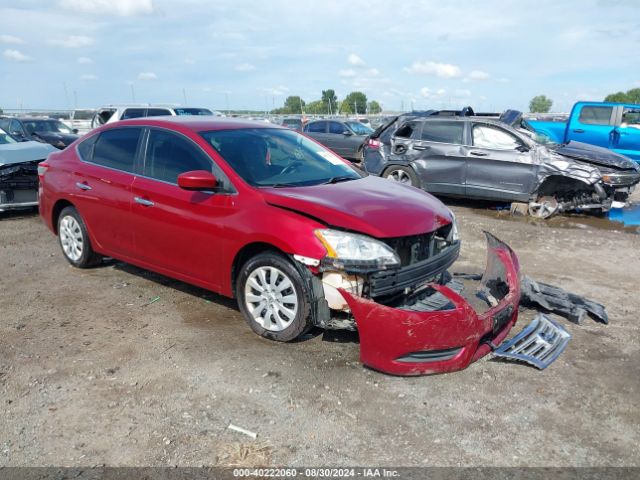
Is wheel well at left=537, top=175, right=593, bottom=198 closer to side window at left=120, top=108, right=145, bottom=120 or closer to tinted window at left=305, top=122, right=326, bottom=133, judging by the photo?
Answer: side window at left=120, top=108, right=145, bottom=120

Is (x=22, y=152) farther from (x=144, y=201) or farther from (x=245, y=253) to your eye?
(x=245, y=253)

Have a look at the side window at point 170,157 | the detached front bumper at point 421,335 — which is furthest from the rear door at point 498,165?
the side window at point 170,157

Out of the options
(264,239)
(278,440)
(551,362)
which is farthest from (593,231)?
(278,440)

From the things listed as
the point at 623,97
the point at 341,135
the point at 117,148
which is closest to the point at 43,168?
the point at 117,148

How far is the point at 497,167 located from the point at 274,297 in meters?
6.54

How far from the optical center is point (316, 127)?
18406 millimetres

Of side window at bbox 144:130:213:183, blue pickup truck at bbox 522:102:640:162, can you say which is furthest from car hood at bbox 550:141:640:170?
side window at bbox 144:130:213:183

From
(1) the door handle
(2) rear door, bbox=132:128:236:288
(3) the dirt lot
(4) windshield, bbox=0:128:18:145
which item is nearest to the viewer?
(3) the dirt lot

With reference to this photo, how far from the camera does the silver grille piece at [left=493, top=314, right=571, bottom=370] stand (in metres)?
3.83

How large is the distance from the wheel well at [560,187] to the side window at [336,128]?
9.67 metres

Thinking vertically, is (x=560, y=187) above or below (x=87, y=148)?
below

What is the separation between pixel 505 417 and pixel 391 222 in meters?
1.48

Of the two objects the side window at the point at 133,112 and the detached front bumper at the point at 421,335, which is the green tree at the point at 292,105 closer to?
the side window at the point at 133,112

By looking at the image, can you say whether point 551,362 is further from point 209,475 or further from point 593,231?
point 593,231
